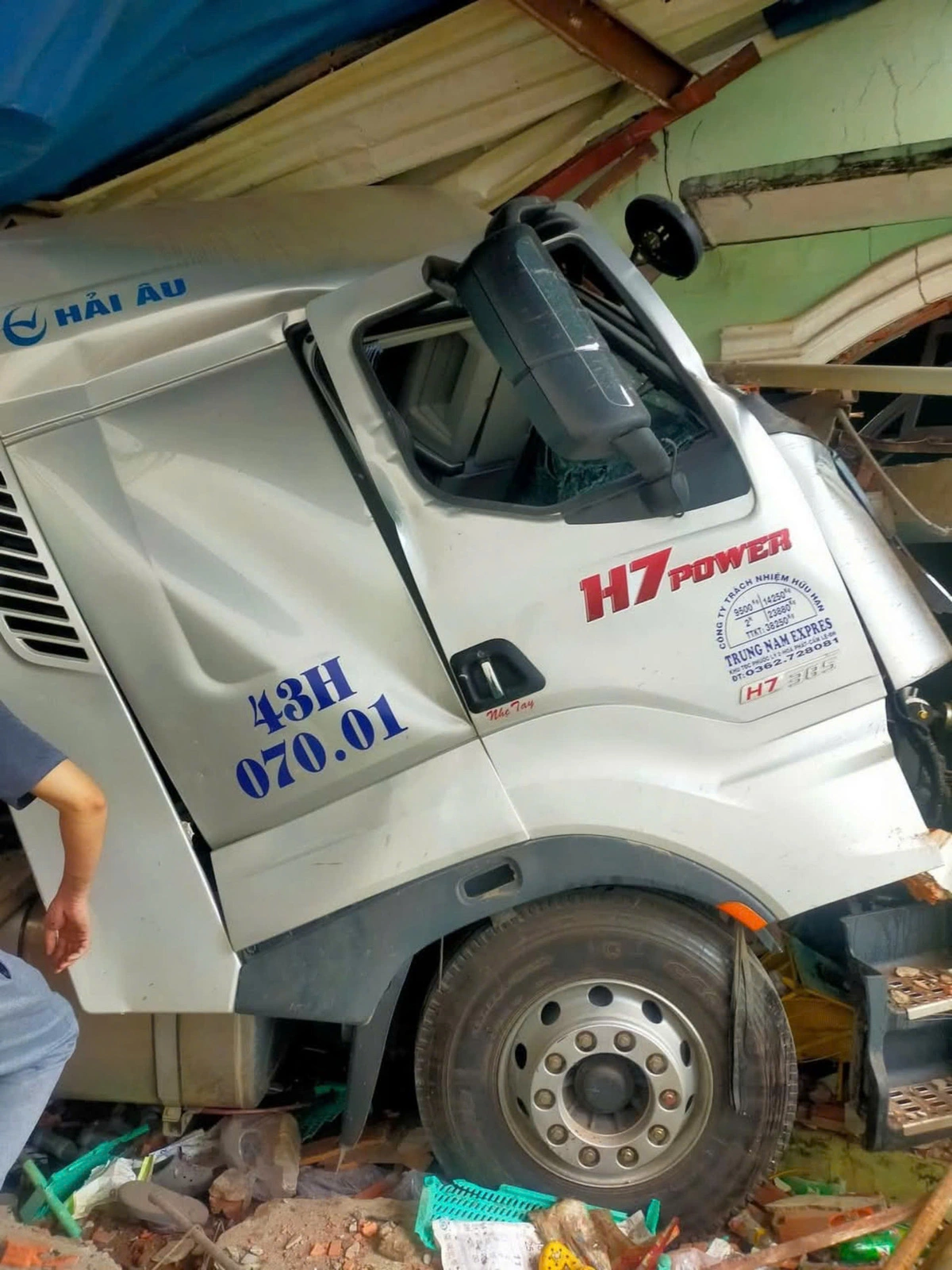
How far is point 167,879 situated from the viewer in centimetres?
231

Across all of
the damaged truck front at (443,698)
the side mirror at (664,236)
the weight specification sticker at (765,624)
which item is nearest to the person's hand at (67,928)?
the damaged truck front at (443,698)

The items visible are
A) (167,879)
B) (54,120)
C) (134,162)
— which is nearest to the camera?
(54,120)

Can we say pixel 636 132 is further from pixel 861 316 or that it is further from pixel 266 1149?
pixel 266 1149

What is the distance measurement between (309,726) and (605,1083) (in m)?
1.08

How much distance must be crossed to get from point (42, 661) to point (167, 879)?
59 centimetres

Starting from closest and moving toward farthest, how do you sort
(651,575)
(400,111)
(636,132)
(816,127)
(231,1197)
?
(651,575)
(231,1197)
(400,111)
(636,132)
(816,127)

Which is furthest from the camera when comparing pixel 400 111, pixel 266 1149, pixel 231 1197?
pixel 400 111

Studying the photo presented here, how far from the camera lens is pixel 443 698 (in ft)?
7.38

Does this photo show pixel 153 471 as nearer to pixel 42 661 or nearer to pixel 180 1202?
pixel 42 661

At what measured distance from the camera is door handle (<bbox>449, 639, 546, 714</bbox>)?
221 centimetres

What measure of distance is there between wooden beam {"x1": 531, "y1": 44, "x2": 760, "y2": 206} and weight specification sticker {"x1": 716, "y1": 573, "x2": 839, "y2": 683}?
79.9 inches

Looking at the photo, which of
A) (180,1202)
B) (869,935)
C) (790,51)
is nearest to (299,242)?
(869,935)

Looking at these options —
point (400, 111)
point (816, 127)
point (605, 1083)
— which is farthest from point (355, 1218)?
point (816, 127)

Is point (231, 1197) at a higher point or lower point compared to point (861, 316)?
lower
